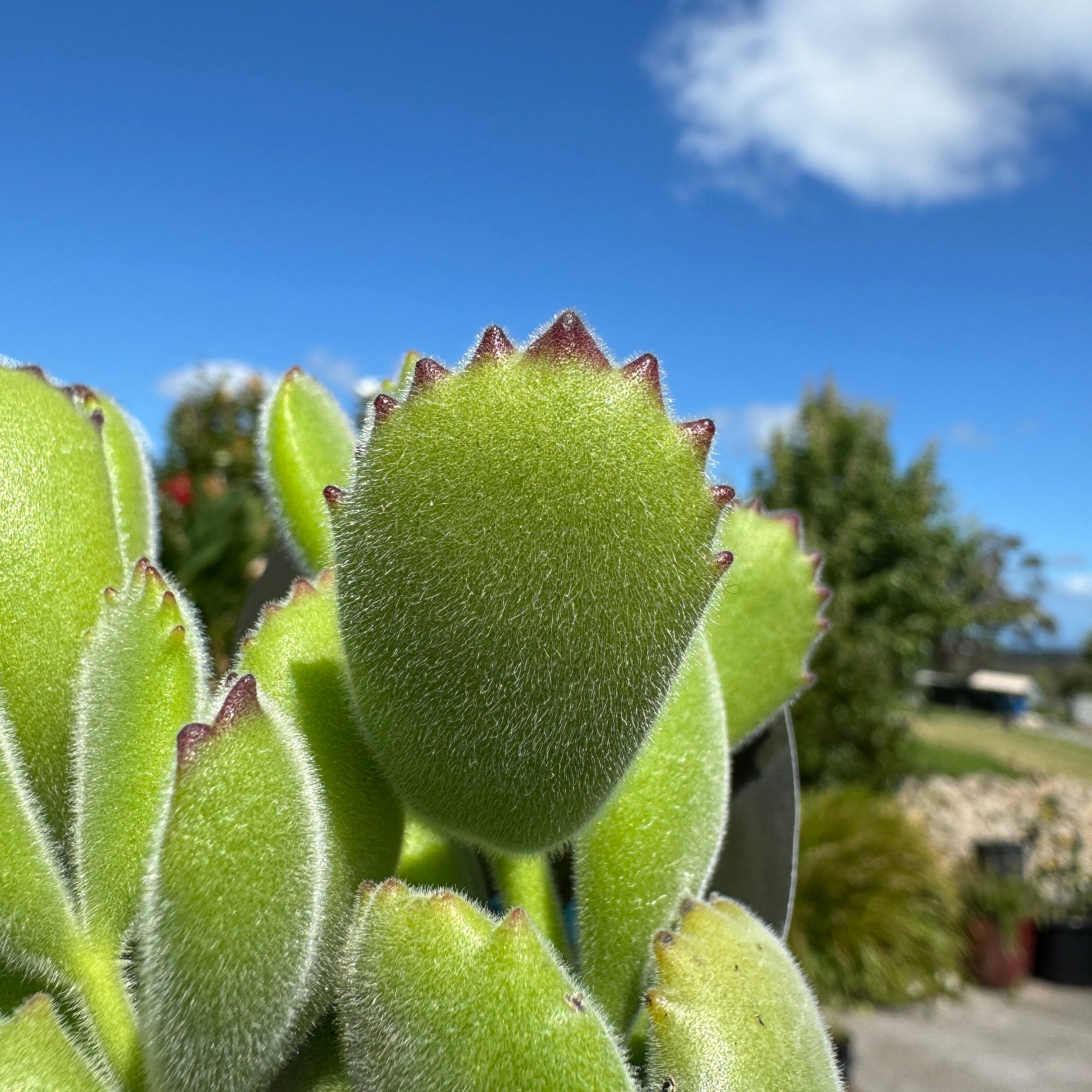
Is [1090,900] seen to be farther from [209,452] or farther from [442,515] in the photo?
[442,515]

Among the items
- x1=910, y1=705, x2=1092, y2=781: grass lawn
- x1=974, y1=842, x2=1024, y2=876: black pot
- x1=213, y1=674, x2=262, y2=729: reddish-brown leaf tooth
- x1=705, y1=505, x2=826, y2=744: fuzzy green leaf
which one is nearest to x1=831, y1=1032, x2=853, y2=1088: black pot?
x1=974, y1=842, x2=1024, y2=876: black pot

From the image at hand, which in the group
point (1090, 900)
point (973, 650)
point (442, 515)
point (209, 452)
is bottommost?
point (1090, 900)

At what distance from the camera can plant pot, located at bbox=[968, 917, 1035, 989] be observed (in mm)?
8648

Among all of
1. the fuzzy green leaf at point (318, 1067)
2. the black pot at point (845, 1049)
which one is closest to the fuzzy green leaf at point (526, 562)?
the fuzzy green leaf at point (318, 1067)

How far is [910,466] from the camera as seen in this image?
15.1 m

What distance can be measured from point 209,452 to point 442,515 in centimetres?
709

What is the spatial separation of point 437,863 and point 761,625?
15.3 inches

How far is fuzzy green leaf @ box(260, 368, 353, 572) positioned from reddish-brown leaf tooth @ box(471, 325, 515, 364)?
14.0 inches

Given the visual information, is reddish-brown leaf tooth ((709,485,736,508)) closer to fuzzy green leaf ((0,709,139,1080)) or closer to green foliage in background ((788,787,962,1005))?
fuzzy green leaf ((0,709,139,1080))

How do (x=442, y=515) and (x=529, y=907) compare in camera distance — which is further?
(x=529, y=907)

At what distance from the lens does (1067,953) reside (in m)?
9.01

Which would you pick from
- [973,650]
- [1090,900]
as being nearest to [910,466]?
[1090,900]

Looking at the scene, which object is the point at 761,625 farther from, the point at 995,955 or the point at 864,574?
the point at 864,574

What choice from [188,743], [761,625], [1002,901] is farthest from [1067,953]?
[188,743]
